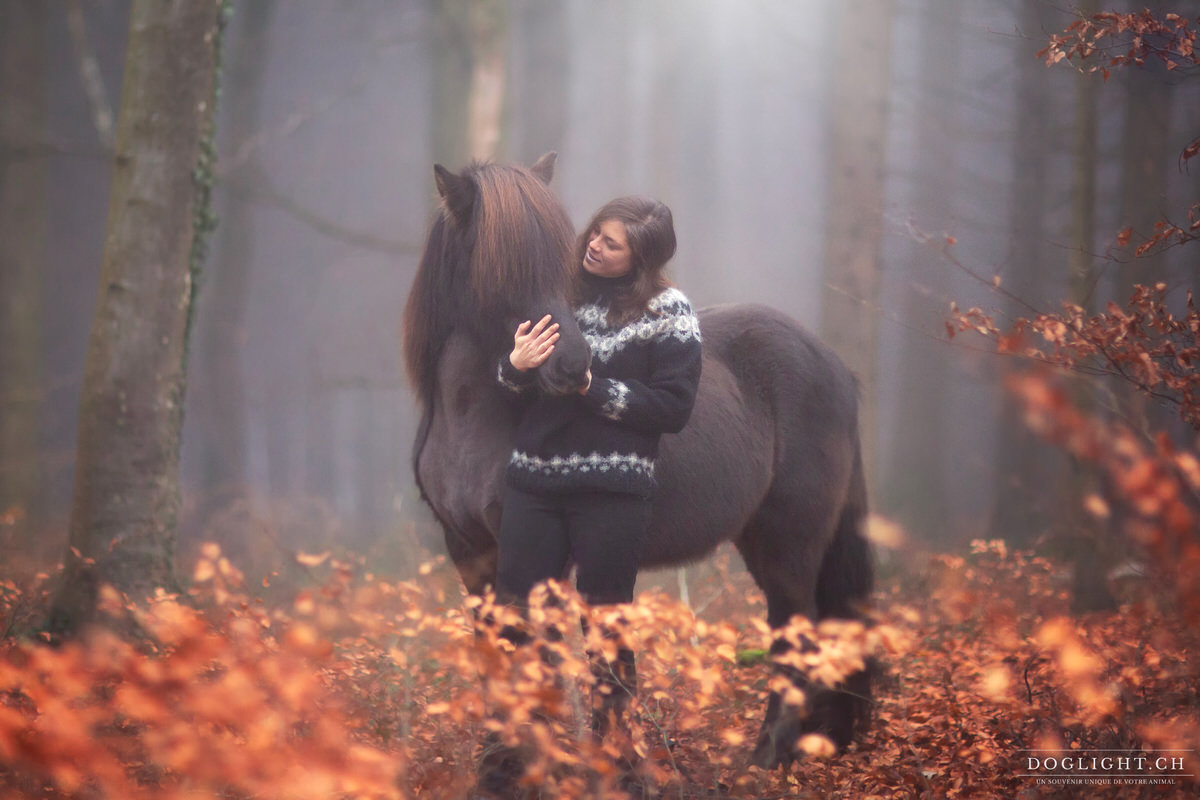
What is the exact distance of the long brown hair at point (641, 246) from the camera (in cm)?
333

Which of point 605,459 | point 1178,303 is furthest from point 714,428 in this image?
point 1178,303

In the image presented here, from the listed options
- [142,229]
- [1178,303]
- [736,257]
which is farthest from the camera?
[736,257]

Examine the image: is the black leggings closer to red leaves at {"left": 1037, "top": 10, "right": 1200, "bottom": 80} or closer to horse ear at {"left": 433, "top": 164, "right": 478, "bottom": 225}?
horse ear at {"left": 433, "top": 164, "right": 478, "bottom": 225}

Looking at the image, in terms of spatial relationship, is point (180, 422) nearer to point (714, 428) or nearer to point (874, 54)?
point (714, 428)

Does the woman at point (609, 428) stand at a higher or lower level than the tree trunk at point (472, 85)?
lower

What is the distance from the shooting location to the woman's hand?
9.95 feet

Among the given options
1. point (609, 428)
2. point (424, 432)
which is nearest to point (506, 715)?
point (609, 428)

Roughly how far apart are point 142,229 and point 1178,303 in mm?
13200

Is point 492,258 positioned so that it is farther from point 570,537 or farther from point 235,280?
point 235,280

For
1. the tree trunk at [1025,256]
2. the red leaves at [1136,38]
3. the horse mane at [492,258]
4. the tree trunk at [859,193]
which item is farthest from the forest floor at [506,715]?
the tree trunk at [1025,256]

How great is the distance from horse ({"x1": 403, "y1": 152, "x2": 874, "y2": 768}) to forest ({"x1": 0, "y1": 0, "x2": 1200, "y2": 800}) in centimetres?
21

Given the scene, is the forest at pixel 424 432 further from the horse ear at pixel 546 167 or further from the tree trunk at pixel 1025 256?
the horse ear at pixel 546 167

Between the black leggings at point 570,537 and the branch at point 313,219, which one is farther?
the branch at point 313,219

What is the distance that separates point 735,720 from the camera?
413 centimetres
